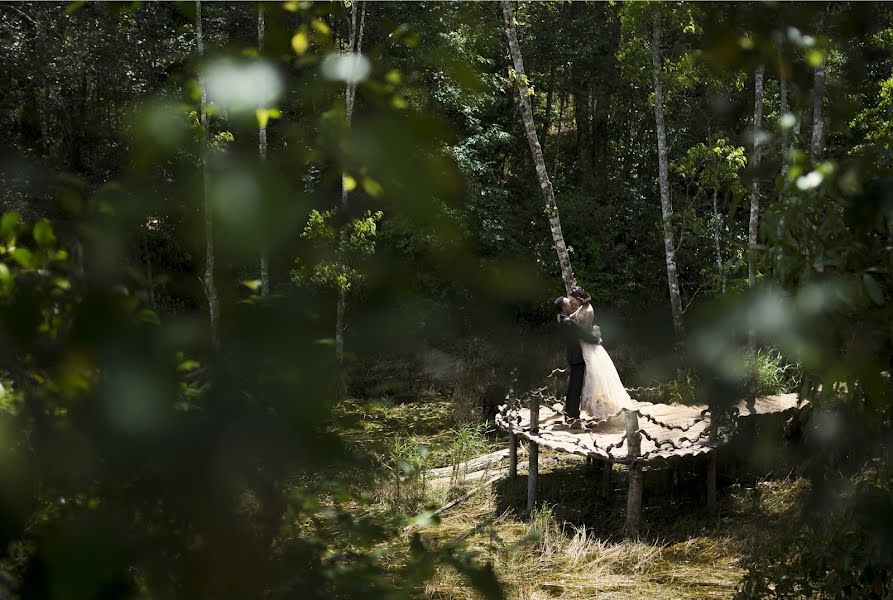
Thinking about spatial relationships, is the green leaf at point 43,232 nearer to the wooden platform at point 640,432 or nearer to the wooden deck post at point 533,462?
the wooden platform at point 640,432

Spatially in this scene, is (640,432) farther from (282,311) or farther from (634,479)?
(282,311)

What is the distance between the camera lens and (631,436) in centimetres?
621

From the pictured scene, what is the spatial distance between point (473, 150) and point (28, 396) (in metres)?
11.6

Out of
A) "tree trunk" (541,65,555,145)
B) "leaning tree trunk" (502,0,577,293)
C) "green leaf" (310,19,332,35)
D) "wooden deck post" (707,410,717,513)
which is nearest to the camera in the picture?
"green leaf" (310,19,332,35)

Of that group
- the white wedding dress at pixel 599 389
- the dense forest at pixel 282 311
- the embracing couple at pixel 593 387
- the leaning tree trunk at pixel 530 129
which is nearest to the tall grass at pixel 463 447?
the embracing couple at pixel 593 387

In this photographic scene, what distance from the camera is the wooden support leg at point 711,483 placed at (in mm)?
6801

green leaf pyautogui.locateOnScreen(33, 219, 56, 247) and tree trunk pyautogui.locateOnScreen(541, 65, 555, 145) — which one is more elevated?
tree trunk pyautogui.locateOnScreen(541, 65, 555, 145)

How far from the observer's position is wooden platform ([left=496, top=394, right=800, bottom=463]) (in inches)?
249

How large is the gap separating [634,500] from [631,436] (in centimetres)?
54

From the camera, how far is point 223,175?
481 mm

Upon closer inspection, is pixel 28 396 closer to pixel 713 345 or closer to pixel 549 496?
pixel 713 345

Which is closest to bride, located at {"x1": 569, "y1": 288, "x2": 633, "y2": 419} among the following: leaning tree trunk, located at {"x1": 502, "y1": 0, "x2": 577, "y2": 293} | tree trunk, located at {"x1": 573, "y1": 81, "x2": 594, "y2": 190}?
leaning tree trunk, located at {"x1": 502, "y1": 0, "x2": 577, "y2": 293}

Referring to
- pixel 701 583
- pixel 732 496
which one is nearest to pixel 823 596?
pixel 701 583

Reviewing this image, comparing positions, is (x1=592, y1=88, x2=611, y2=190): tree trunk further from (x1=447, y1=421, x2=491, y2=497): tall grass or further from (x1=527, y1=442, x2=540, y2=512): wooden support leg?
(x1=527, y1=442, x2=540, y2=512): wooden support leg
